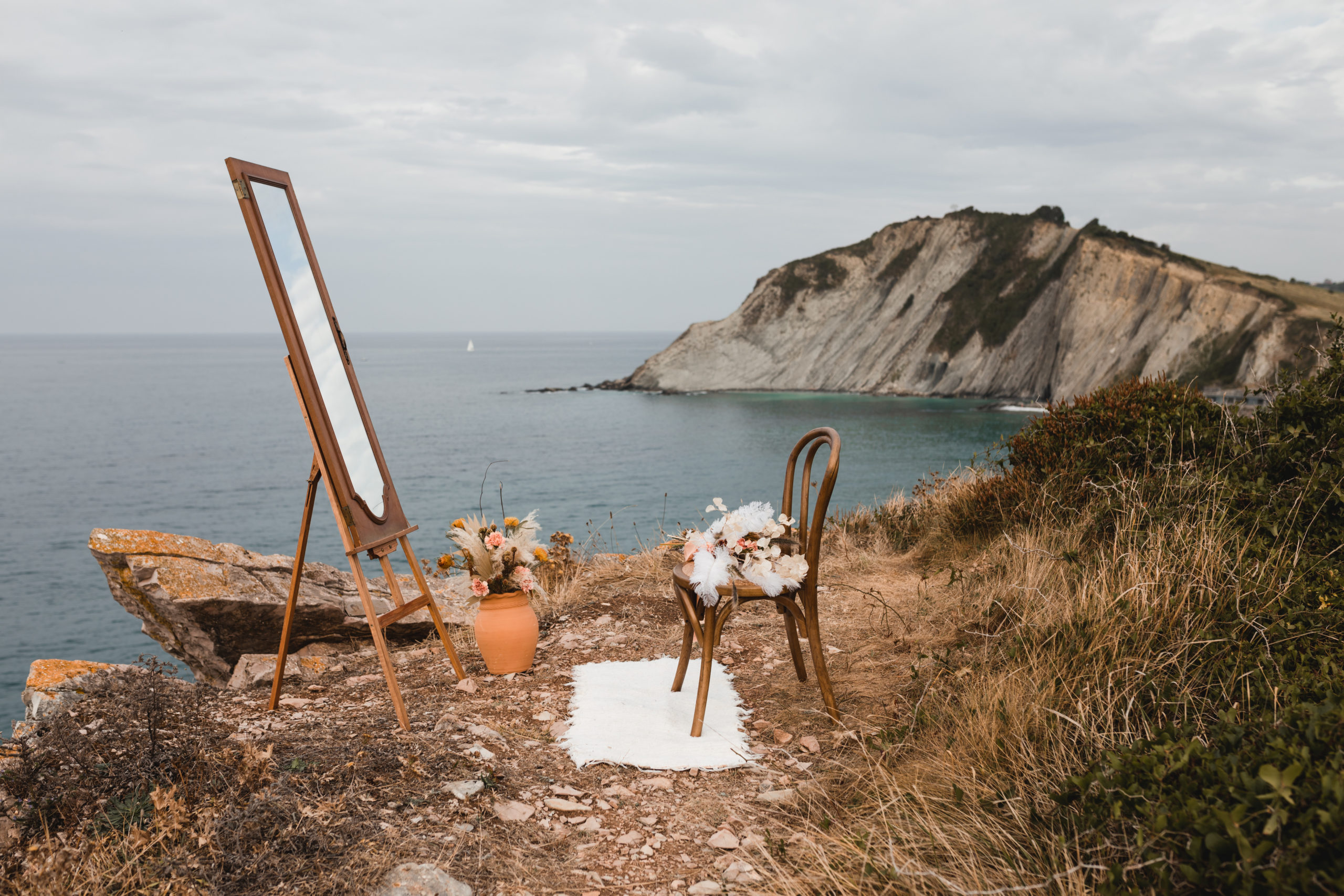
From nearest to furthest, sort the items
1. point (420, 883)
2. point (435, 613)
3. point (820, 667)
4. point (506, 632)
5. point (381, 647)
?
point (420, 883)
point (381, 647)
point (820, 667)
point (435, 613)
point (506, 632)

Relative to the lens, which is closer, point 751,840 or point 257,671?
point 751,840

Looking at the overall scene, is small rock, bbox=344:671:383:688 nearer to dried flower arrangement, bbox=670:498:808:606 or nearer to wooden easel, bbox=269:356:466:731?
wooden easel, bbox=269:356:466:731

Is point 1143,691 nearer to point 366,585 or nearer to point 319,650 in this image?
point 366,585

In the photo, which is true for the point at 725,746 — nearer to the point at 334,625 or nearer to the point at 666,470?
the point at 334,625

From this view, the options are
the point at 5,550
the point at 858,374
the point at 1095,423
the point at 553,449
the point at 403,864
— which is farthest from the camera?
the point at 858,374

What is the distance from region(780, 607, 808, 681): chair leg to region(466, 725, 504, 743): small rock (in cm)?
147

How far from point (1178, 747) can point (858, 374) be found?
54.3 meters

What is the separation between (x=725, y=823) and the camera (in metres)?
3.11

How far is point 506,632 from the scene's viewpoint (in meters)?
4.73

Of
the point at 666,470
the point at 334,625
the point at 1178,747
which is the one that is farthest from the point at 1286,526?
the point at 666,470

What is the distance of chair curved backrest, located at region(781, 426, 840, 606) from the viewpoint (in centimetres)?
360

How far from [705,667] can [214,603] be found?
356cm

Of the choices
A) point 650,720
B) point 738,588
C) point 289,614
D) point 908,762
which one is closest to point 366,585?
point 289,614

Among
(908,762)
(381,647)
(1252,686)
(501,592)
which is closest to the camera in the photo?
(1252,686)
